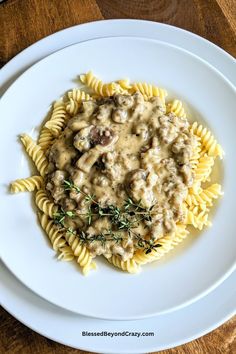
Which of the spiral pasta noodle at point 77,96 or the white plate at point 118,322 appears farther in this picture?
the spiral pasta noodle at point 77,96

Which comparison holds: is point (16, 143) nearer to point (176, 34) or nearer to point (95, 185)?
point (95, 185)

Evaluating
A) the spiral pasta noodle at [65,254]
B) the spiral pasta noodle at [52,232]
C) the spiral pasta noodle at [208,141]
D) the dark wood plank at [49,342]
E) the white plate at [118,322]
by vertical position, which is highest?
the spiral pasta noodle at [208,141]

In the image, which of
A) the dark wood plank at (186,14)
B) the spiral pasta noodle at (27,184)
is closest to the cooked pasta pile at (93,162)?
the spiral pasta noodle at (27,184)

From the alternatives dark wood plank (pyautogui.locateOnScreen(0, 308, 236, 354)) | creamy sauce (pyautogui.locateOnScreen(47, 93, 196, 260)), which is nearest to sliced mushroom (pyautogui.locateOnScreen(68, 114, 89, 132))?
creamy sauce (pyautogui.locateOnScreen(47, 93, 196, 260))

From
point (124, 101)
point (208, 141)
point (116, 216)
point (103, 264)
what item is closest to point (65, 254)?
point (103, 264)

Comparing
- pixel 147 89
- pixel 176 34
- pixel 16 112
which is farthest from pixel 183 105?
pixel 16 112

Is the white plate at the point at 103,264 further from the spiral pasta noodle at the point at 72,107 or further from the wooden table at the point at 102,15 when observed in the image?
the wooden table at the point at 102,15

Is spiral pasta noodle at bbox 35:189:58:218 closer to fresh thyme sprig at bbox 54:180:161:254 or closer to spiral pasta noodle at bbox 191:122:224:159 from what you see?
fresh thyme sprig at bbox 54:180:161:254

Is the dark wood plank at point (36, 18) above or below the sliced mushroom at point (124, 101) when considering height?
above

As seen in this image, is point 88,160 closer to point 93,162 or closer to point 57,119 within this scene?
point 93,162
